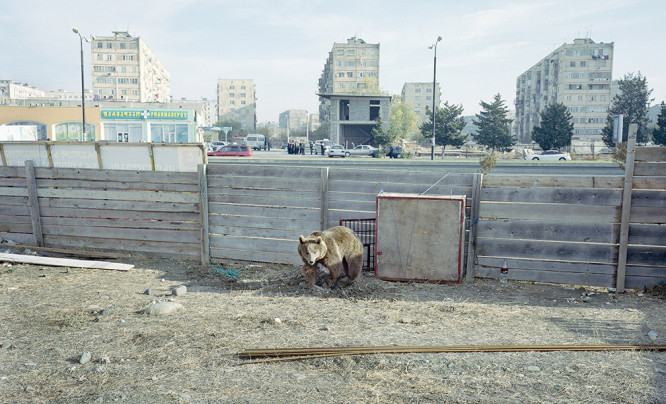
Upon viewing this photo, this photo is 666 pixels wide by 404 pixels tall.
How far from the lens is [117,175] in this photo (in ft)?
31.7

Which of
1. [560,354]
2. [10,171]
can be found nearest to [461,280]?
[560,354]

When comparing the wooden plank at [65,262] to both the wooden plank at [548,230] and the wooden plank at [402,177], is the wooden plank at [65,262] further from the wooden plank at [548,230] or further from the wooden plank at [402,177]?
the wooden plank at [548,230]

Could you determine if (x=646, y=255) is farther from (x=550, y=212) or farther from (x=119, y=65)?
(x=119, y=65)

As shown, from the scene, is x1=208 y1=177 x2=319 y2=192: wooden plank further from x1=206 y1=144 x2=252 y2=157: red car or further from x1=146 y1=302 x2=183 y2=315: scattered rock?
x1=206 y1=144 x2=252 y2=157: red car

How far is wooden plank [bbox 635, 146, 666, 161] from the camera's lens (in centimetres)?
725

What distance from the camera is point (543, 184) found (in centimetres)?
→ 771

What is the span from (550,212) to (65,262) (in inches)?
329

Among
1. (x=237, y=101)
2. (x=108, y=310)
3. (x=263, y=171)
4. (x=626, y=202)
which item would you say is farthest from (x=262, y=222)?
(x=237, y=101)

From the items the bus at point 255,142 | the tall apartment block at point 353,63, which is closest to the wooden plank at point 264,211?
the bus at point 255,142

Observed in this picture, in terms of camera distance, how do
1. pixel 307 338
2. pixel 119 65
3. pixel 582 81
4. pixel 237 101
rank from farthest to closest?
pixel 237 101 → pixel 119 65 → pixel 582 81 → pixel 307 338

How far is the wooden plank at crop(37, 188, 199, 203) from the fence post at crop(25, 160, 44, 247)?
13 cm

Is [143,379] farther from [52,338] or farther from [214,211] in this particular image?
[214,211]

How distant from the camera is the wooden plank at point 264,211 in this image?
347 inches

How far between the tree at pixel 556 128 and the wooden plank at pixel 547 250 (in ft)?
186
